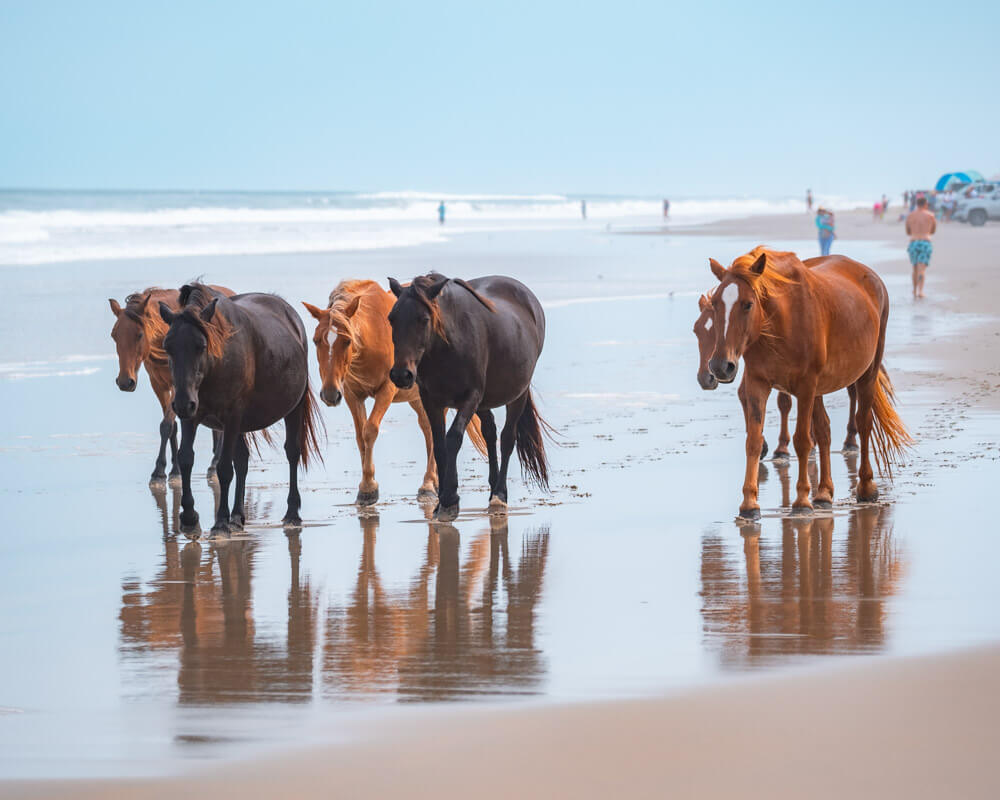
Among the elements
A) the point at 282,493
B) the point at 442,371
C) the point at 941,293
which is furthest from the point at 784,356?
the point at 941,293

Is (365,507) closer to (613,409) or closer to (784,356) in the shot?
(784,356)

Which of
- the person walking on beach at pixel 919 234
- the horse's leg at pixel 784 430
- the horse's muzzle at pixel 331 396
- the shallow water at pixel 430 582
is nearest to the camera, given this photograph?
the shallow water at pixel 430 582

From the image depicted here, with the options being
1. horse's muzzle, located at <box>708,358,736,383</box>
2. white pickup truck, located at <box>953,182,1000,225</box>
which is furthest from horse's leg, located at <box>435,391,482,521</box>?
white pickup truck, located at <box>953,182,1000,225</box>

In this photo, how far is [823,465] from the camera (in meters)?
8.87

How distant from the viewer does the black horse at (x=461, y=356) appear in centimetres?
845

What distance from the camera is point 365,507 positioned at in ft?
30.3

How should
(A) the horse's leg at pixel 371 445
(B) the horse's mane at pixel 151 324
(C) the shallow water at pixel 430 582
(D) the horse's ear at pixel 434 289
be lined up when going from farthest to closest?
(A) the horse's leg at pixel 371 445
(B) the horse's mane at pixel 151 324
(D) the horse's ear at pixel 434 289
(C) the shallow water at pixel 430 582

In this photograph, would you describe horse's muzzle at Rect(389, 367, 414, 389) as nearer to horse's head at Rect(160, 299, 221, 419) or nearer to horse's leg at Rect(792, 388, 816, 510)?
horse's head at Rect(160, 299, 221, 419)

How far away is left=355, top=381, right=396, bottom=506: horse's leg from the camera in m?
9.42

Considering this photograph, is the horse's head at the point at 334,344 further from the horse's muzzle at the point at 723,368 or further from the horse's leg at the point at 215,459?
the horse's muzzle at the point at 723,368

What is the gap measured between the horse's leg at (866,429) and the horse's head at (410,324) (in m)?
3.00

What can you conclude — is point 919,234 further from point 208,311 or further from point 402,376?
point 208,311

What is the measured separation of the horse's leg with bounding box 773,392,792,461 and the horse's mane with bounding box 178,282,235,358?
180 inches

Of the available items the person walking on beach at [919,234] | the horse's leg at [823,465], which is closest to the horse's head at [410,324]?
the horse's leg at [823,465]
